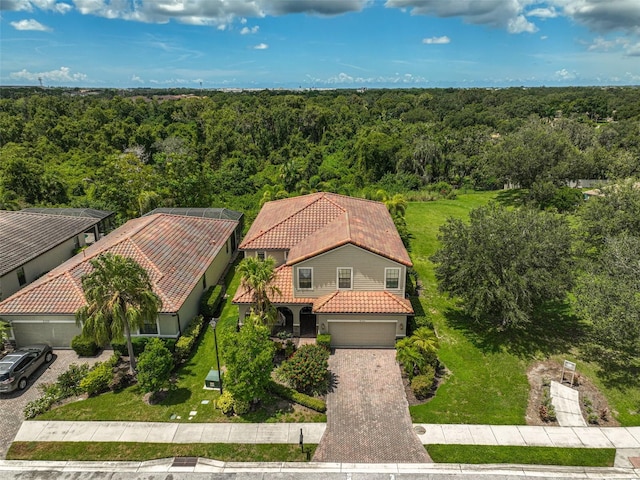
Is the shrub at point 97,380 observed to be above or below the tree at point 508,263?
below

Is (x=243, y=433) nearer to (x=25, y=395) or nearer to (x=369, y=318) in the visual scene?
(x=369, y=318)

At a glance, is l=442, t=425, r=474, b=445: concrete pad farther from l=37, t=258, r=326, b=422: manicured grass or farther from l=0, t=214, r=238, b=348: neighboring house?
l=0, t=214, r=238, b=348: neighboring house

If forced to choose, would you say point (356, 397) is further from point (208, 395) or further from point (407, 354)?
point (208, 395)

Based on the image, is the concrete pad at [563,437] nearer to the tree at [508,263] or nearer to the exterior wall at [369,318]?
the tree at [508,263]

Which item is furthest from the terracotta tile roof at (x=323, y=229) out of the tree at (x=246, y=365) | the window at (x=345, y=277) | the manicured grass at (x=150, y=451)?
the manicured grass at (x=150, y=451)

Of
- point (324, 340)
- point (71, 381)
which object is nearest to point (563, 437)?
point (324, 340)

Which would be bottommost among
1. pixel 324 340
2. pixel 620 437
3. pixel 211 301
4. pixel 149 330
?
pixel 620 437

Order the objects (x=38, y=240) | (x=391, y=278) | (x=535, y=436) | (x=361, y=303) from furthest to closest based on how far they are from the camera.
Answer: (x=38, y=240) < (x=391, y=278) < (x=361, y=303) < (x=535, y=436)
